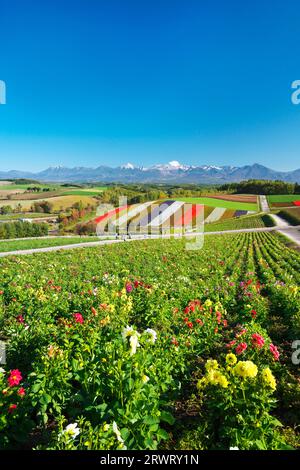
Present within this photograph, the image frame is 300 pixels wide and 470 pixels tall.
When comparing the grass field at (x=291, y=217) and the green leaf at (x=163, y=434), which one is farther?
the grass field at (x=291, y=217)

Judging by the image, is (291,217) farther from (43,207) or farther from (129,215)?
(43,207)

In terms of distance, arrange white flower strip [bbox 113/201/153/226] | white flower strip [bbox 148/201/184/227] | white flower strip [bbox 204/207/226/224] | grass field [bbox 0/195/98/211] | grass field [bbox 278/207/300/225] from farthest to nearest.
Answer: grass field [bbox 0/195/98/211], white flower strip [bbox 204/207/226/224], white flower strip [bbox 113/201/153/226], white flower strip [bbox 148/201/184/227], grass field [bbox 278/207/300/225]

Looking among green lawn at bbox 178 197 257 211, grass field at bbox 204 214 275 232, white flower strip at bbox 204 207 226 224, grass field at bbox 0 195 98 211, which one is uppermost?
grass field at bbox 0 195 98 211

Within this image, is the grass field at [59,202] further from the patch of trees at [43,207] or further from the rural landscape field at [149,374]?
the rural landscape field at [149,374]

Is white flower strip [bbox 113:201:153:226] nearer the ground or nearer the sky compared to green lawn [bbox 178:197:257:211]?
nearer the ground

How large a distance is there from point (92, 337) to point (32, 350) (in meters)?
2.25

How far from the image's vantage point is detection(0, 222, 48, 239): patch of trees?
68.9 meters

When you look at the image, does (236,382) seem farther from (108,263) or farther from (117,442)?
(108,263)

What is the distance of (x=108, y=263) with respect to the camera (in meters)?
20.6

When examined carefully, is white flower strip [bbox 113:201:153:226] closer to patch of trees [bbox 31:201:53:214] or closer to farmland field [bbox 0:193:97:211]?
farmland field [bbox 0:193:97:211]

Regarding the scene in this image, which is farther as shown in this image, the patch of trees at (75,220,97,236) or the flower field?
the patch of trees at (75,220,97,236)

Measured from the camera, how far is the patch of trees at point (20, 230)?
6888 cm

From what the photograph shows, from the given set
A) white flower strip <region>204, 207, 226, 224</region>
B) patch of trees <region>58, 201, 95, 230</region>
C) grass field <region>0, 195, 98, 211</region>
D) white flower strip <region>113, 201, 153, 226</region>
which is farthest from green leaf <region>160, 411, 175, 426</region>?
grass field <region>0, 195, 98, 211</region>

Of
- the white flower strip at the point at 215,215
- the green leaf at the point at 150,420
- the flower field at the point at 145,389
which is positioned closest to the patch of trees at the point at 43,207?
the white flower strip at the point at 215,215
